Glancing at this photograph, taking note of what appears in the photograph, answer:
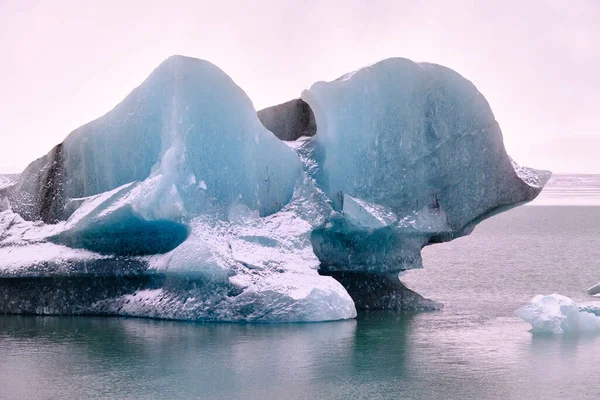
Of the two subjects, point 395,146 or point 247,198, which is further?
point 395,146

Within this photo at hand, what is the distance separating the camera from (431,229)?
1335cm

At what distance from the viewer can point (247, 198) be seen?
13.0 meters

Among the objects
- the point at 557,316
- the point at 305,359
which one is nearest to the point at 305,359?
the point at 305,359

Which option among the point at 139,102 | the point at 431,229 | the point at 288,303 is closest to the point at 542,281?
the point at 431,229

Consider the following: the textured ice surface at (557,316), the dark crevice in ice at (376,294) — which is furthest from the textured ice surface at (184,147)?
the textured ice surface at (557,316)

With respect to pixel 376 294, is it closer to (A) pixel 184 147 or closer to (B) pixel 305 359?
(A) pixel 184 147

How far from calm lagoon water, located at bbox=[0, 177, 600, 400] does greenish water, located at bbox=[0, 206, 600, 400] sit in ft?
0.04

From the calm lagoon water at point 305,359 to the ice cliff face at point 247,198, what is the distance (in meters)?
0.48

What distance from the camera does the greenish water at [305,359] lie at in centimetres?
833

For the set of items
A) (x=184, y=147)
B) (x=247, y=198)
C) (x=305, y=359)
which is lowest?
(x=305, y=359)

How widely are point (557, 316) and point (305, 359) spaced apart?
140 inches

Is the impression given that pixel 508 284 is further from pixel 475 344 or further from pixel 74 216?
pixel 74 216

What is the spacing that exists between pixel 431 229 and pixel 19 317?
5.73 metres

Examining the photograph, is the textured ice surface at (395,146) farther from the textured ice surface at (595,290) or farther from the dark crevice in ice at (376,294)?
the textured ice surface at (595,290)
